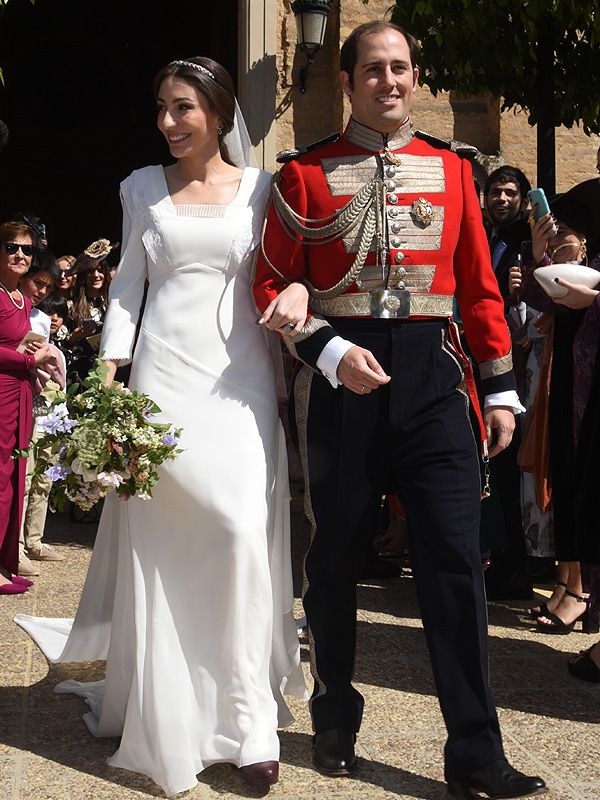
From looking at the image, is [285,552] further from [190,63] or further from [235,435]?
[190,63]

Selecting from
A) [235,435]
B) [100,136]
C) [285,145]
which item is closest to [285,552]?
[235,435]

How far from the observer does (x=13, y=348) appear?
267 inches

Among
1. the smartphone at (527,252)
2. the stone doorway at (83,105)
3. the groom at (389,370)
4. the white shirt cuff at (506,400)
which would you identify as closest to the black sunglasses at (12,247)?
the smartphone at (527,252)

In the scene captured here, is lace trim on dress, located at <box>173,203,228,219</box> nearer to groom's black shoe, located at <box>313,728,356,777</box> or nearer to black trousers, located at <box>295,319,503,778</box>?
black trousers, located at <box>295,319,503,778</box>

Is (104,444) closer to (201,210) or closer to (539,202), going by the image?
(201,210)

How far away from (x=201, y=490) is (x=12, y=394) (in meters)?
3.32

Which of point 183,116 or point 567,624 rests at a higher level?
point 183,116

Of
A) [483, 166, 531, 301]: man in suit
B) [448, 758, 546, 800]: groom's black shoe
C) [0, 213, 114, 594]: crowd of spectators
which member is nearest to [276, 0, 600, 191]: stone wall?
[0, 213, 114, 594]: crowd of spectators

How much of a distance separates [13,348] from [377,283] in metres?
3.68

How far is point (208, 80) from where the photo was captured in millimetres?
3846

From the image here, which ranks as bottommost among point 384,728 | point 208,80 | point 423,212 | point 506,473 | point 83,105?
point 384,728

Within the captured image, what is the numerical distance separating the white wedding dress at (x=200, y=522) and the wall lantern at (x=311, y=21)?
6.17 meters

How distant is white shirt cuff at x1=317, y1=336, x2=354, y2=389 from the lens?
3438 millimetres

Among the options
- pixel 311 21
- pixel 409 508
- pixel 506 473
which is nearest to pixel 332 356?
pixel 409 508
